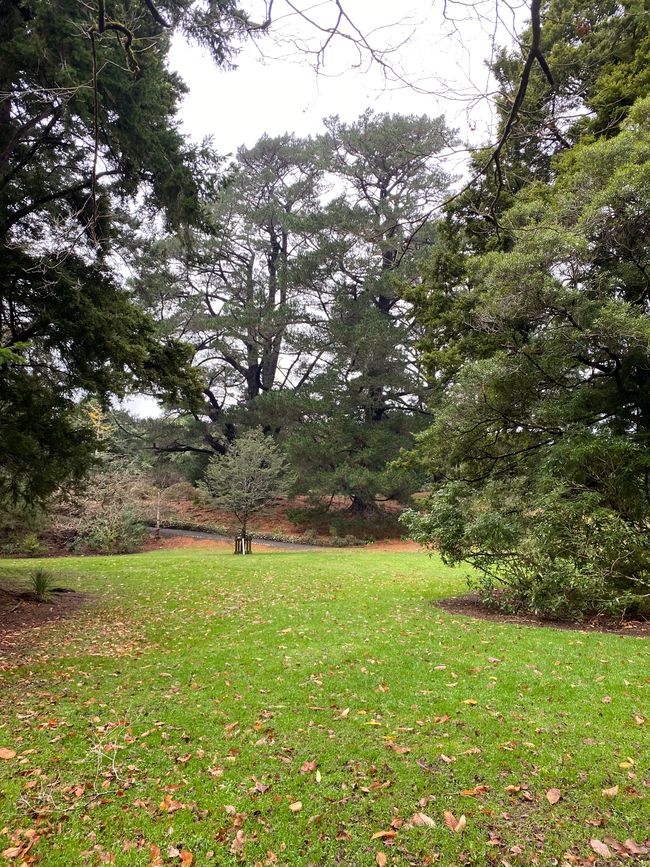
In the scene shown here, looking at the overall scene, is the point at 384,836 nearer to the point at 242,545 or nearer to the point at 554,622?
the point at 554,622

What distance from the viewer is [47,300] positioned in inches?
279

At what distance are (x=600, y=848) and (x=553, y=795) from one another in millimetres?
407

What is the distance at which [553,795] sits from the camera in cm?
291

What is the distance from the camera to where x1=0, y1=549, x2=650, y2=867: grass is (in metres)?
2.60

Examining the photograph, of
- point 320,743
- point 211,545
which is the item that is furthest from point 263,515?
point 320,743

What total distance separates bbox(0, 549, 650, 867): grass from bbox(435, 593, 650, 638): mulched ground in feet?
2.02

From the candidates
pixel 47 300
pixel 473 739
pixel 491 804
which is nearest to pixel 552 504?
pixel 473 739

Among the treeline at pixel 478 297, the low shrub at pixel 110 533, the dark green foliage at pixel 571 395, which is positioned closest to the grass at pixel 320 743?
the dark green foliage at pixel 571 395

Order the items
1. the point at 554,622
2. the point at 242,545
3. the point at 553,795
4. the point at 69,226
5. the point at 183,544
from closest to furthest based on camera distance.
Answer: the point at 553,795 → the point at 69,226 → the point at 554,622 → the point at 242,545 → the point at 183,544

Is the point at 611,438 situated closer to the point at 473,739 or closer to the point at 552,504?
the point at 552,504

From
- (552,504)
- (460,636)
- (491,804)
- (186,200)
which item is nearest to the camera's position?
(491,804)

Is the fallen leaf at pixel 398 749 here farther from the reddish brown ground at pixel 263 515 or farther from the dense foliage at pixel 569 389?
the reddish brown ground at pixel 263 515

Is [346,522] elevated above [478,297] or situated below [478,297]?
below

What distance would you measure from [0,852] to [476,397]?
8.10m
